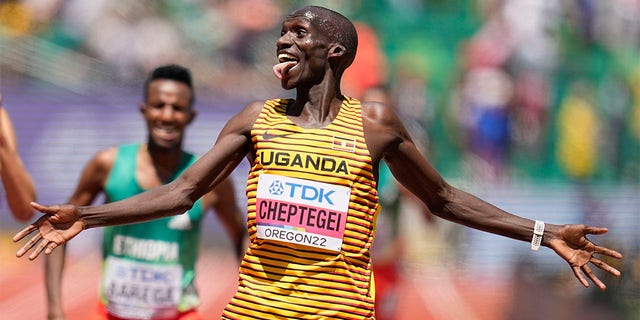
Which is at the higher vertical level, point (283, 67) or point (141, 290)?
point (283, 67)

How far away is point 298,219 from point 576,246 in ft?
3.48

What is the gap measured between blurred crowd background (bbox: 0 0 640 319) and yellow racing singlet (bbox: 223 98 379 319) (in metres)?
7.42

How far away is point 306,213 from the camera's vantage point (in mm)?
3645

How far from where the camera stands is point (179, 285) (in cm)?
529

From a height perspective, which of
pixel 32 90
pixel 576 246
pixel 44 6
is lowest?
pixel 576 246

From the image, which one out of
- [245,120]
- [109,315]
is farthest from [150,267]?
[245,120]

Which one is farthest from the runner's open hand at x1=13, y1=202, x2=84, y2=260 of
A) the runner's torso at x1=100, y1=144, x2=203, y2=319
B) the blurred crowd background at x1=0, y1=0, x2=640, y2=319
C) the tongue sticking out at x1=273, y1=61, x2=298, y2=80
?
the blurred crowd background at x1=0, y1=0, x2=640, y2=319

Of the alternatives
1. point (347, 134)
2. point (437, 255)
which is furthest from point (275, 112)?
point (437, 255)

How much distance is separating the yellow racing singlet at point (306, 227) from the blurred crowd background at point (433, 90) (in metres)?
7.42

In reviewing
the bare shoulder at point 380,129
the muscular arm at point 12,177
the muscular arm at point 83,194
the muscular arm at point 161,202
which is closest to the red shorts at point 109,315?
the muscular arm at point 83,194

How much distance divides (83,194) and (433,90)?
7.12 metres

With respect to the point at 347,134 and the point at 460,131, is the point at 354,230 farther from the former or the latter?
the point at 460,131

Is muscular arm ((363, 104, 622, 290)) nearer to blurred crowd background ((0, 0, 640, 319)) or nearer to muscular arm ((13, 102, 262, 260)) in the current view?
muscular arm ((13, 102, 262, 260))

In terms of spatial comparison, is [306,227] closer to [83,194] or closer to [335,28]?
[335,28]
